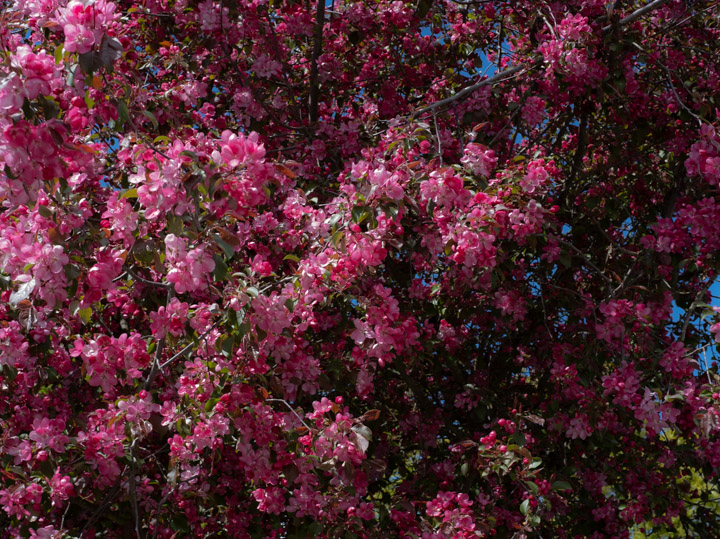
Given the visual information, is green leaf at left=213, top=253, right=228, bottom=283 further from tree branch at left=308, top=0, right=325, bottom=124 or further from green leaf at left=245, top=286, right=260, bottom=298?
tree branch at left=308, top=0, right=325, bottom=124

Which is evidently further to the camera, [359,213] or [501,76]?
[501,76]

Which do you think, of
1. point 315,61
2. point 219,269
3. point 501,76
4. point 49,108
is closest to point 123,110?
point 49,108

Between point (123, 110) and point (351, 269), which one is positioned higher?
point (123, 110)

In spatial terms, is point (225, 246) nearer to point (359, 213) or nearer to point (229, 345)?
point (229, 345)

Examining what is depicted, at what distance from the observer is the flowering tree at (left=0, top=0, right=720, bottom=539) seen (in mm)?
2146

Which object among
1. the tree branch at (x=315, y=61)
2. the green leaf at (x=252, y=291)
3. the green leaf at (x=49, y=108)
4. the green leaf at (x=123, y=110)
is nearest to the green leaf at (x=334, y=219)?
the green leaf at (x=252, y=291)

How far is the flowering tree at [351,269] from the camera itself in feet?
7.04

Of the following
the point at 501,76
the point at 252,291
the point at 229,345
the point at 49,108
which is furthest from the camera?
the point at 501,76

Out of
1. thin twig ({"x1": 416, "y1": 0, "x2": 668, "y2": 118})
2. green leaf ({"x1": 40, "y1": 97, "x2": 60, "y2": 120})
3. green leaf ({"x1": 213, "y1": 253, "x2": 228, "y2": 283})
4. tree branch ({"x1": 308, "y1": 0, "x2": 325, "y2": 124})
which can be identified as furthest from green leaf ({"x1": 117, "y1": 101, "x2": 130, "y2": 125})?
tree branch ({"x1": 308, "y1": 0, "x2": 325, "y2": 124})

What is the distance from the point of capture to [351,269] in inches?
95.6

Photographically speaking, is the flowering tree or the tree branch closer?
the flowering tree

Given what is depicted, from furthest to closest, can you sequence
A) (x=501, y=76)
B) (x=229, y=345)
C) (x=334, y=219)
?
(x=501, y=76), (x=334, y=219), (x=229, y=345)

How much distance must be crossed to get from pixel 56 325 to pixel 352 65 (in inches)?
89.3

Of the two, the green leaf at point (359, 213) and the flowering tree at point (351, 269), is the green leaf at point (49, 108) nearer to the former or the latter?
the flowering tree at point (351, 269)
